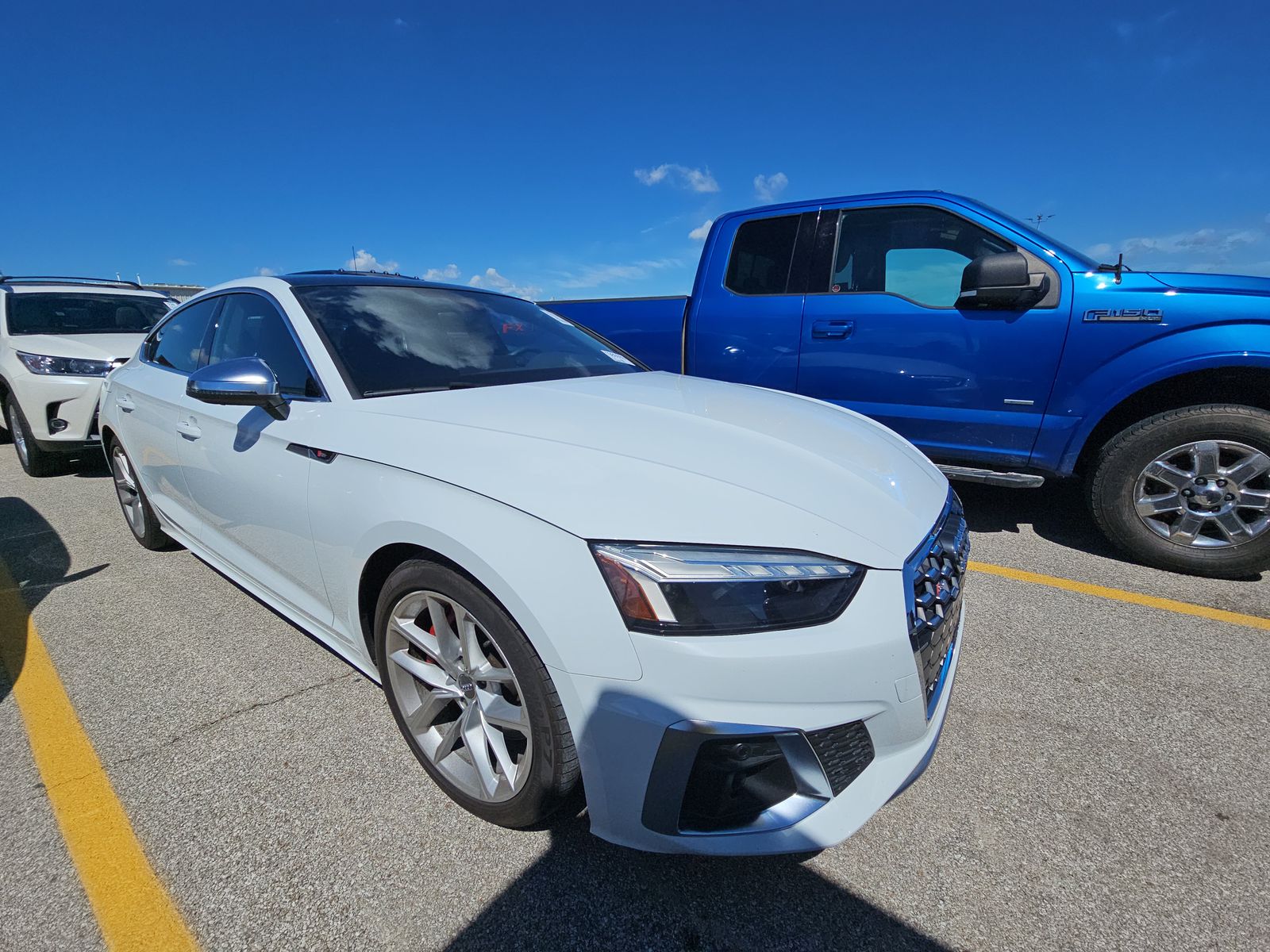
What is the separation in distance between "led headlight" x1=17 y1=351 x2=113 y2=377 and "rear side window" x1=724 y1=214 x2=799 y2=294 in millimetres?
5235

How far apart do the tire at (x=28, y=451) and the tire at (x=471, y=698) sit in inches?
222

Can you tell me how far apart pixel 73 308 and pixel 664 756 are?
25.5ft

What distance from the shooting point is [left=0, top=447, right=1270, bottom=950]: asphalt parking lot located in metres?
1.42

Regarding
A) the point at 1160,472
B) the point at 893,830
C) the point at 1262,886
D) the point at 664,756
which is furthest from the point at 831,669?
the point at 1160,472

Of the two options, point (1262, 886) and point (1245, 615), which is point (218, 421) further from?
point (1245, 615)

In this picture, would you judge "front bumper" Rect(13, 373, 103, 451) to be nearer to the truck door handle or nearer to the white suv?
the white suv

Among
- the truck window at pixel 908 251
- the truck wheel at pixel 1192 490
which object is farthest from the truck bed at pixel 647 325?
the truck wheel at pixel 1192 490

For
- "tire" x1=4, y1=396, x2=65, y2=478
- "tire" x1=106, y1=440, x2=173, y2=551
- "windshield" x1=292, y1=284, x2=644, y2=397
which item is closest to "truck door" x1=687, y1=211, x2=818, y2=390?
"windshield" x1=292, y1=284, x2=644, y2=397

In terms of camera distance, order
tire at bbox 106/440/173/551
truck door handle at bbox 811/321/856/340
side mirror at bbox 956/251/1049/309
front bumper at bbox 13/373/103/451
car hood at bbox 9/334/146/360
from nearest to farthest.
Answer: side mirror at bbox 956/251/1049/309, tire at bbox 106/440/173/551, truck door handle at bbox 811/321/856/340, front bumper at bbox 13/373/103/451, car hood at bbox 9/334/146/360

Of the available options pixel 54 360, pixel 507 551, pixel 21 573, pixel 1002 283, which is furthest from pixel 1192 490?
pixel 54 360

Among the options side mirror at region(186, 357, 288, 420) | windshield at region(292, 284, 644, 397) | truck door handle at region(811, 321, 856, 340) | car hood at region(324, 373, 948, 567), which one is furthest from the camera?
truck door handle at region(811, 321, 856, 340)

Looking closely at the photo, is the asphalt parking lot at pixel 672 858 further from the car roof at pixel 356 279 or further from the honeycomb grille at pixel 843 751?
the car roof at pixel 356 279

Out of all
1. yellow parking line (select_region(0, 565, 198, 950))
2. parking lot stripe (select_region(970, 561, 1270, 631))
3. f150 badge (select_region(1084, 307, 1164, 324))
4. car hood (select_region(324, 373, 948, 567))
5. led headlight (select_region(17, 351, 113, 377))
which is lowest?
yellow parking line (select_region(0, 565, 198, 950))

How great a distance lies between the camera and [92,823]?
1.71 meters
